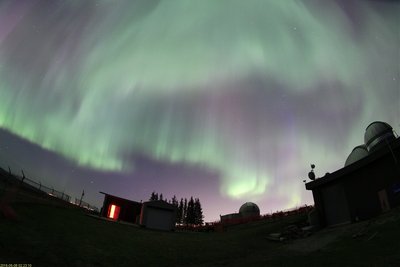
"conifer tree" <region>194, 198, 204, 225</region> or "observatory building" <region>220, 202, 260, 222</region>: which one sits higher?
"conifer tree" <region>194, 198, 204, 225</region>

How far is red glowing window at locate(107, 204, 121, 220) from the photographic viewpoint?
46003 mm

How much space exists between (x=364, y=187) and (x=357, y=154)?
12.5 m

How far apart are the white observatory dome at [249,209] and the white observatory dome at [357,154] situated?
91.5ft

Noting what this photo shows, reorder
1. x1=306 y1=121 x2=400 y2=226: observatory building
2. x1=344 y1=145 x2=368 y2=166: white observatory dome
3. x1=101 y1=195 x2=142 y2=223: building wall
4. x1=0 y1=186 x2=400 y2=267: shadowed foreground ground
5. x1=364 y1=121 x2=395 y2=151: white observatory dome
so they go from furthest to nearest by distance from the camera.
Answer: x1=101 y1=195 x2=142 y2=223: building wall
x1=344 y1=145 x2=368 y2=166: white observatory dome
x1=364 y1=121 x2=395 y2=151: white observatory dome
x1=306 y1=121 x2=400 y2=226: observatory building
x1=0 y1=186 x2=400 y2=267: shadowed foreground ground

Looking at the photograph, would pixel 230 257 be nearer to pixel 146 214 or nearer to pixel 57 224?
pixel 57 224

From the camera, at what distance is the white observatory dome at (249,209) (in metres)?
63.8

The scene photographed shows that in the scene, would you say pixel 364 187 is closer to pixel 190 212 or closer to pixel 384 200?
pixel 384 200

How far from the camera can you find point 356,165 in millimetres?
28734

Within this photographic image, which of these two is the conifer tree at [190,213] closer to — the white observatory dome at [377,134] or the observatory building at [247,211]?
the observatory building at [247,211]

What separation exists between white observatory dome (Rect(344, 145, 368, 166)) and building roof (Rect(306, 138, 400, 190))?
9064 mm

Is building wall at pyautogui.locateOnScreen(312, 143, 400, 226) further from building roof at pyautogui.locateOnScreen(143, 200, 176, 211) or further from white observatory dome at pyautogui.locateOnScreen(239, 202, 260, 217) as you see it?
white observatory dome at pyautogui.locateOnScreen(239, 202, 260, 217)

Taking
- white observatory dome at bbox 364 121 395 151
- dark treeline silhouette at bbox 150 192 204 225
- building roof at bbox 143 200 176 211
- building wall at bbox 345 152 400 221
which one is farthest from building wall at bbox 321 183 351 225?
dark treeline silhouette at bbox 150 192 204 225

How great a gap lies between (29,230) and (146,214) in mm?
22254

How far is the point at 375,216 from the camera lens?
85.8 ft
